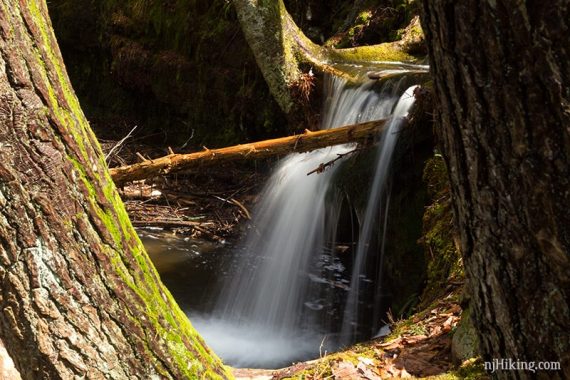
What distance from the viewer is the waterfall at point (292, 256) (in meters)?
5.23

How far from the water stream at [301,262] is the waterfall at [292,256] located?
10 millimetres

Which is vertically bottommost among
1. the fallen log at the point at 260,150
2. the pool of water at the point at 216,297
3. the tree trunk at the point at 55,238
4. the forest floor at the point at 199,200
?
the pool of water at the point at 216,297

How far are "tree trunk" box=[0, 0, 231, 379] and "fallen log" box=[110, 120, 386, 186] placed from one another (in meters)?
3.53

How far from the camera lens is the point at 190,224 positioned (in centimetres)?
748

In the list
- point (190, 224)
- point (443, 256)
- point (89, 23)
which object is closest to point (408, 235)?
point (443, 256)

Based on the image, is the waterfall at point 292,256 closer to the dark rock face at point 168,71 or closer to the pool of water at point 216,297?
the pool of water at point 216,297

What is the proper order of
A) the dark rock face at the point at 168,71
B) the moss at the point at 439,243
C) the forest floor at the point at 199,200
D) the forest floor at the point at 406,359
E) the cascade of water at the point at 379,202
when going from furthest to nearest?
the dark rock face at the point at 168,71, the forest floor at the point at 199,200, the cascade of water at the point at 379,202, the moss at the point at 439,243, the forest floor at the point at 406,359

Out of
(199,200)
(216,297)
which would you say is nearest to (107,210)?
(216,297)

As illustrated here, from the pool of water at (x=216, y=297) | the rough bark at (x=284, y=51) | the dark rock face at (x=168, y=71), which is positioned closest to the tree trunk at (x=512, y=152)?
the pool of water at (x=216, y=297)

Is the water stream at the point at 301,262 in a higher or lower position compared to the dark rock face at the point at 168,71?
lower

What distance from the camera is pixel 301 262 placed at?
638 cm

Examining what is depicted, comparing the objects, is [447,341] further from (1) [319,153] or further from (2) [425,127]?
(1) [319,153]

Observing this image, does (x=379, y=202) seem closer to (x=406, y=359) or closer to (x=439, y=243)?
(x=439, y=243)

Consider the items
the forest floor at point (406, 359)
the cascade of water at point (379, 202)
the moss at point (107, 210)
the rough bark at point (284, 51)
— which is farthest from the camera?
the rough bark at point (284, 51)
